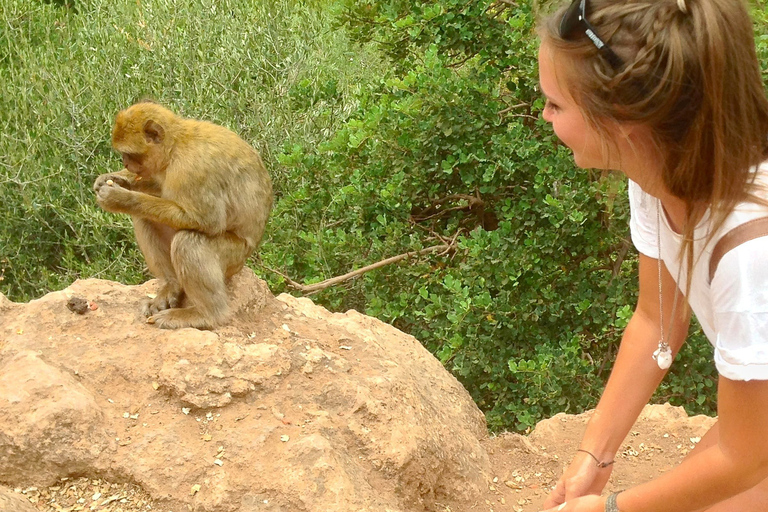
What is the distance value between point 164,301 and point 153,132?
896 millimetres

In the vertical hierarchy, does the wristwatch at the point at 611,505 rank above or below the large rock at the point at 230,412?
above

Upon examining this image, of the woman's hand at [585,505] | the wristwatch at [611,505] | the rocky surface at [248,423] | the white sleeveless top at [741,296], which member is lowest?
the rocky surface at [248,423]

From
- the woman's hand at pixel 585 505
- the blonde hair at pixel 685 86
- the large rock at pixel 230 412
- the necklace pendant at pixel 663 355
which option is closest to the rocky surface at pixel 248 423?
the large rock at pixel 230 412

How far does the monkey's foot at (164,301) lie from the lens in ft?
12.3

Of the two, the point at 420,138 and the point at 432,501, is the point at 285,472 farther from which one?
the point at 420,138

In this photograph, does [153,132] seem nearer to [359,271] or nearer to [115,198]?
[115,198]

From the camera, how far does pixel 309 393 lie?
3.33 metres

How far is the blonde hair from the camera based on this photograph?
5.58ft

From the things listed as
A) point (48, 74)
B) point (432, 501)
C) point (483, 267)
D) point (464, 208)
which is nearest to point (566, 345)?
point (483, 267)

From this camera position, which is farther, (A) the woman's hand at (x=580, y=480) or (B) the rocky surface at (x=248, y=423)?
(B) the rocky surface at (x=248, y=423)

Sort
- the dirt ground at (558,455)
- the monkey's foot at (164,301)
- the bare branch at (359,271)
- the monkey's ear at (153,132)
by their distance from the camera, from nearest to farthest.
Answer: the dirt ground at (558,455) → the monkey's foot at (164,301) → the monkey's ear at (153,132) → the bare branch at (359,271)

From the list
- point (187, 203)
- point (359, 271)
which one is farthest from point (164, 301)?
point (359, 271)

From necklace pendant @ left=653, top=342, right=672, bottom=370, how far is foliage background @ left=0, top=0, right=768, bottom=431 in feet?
5.24

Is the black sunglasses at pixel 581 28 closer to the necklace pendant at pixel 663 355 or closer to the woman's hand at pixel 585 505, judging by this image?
the necklace pendant at pixel 663 355
